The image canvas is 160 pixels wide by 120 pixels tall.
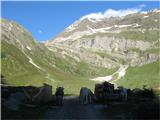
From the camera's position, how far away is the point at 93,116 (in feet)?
118

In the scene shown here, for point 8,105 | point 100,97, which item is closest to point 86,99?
point 100,97

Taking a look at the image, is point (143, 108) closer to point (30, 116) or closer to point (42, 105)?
point (30, 116)

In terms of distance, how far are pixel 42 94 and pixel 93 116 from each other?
46.0 ft

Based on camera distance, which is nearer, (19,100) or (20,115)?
(20,115)

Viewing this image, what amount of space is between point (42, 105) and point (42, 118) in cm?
1130

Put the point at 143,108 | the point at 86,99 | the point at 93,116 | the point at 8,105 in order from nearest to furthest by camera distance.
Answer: the point at 143,108, the point at 93,116, the point at 8,105, the point at 86,99

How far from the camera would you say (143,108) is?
3334cm

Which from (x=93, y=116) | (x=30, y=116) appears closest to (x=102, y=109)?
(x=93, y=116)

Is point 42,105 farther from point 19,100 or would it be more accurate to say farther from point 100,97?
point 100,97

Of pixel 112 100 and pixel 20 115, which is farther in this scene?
pixel 112 100

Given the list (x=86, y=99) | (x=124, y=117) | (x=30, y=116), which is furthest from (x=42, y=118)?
(x=86, y=99)

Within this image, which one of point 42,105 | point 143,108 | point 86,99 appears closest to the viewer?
point 143,108

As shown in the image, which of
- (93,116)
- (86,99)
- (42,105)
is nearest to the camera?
(93,116)

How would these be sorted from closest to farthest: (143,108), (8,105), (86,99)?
1. (143,108)
2. (8,105)
3. (86,99)
